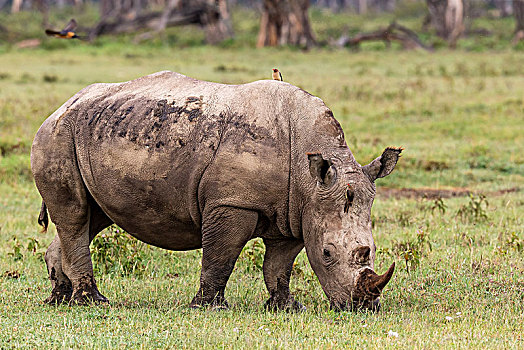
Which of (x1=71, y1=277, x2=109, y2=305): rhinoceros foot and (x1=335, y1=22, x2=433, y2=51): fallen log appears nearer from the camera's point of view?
(x1=71, y1=277, x2=109, y2=305): rhinoceros foot

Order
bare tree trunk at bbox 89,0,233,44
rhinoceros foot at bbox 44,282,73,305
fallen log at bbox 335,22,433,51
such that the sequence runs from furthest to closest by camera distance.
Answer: bare tree trunk at bbox 89,0,233,44, fallen log at bbox 335,22,433,51, rhinoceros foot at bbox 44,282,73,305

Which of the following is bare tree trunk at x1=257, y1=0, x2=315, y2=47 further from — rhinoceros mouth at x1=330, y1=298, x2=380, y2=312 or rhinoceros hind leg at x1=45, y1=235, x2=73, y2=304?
rhinoceros mouth at x1=330, y1=298, x2=380, y2=312

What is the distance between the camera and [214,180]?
5.93m

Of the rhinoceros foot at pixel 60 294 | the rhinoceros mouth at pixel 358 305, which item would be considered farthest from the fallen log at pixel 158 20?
the rhinoceros mouth at pixel 358 305

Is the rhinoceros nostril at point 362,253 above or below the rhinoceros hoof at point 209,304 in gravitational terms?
above

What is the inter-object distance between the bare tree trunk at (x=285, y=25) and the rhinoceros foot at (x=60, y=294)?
1087 inches

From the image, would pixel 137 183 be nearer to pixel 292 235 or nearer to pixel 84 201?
pixel 84 201

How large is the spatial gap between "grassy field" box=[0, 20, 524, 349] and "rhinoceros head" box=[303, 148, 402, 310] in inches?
7.1

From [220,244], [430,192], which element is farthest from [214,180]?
[430,192]

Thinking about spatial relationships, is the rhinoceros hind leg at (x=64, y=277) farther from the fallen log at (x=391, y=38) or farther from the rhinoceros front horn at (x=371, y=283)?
the fallen log at (x=391, y=38)

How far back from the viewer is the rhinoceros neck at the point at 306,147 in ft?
19.4

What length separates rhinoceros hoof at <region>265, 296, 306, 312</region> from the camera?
642 cm

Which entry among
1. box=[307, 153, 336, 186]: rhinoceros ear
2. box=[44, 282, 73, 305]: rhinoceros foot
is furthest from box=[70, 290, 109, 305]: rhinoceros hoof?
box=[307, 153, 336, 186]: rhinoceros ear

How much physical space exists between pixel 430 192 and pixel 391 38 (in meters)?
22.3
